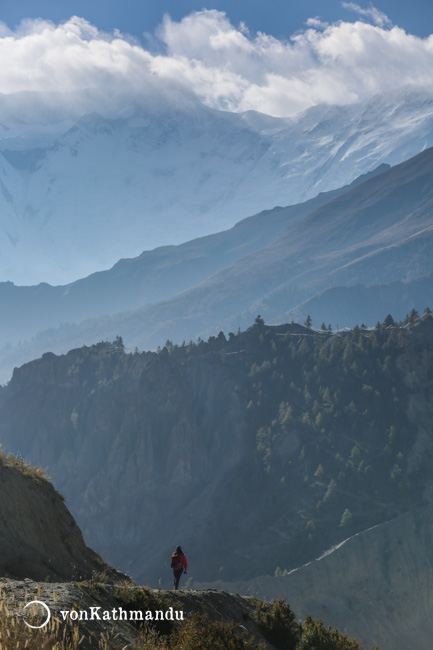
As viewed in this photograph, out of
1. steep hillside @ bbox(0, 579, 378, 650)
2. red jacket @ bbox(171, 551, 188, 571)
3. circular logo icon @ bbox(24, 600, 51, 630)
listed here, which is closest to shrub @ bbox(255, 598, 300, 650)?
steep hillside @ bbox(0, 579, 378, 650)

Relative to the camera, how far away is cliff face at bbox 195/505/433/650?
91.3 meters

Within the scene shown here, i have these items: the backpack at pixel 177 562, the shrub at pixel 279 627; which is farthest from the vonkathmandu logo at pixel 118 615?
the shrub at pixel 279 627

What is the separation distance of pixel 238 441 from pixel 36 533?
13646 cm

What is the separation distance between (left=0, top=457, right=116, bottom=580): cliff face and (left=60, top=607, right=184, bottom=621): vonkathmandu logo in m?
4.11

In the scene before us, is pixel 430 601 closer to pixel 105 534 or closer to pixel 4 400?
pixel 105 534

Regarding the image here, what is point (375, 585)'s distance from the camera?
104 m

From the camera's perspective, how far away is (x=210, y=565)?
409ft

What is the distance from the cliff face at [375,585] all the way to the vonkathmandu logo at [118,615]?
78.4 meters

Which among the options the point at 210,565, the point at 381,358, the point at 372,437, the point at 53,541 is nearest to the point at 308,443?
the point at 372,437

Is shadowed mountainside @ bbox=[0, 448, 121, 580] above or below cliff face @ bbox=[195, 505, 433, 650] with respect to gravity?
above

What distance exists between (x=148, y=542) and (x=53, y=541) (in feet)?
413

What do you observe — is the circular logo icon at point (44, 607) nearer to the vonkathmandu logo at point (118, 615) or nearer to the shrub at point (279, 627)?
the vonkathmandu logo at point (118, 615)

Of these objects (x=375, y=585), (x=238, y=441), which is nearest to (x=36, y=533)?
(x=375, y=585)

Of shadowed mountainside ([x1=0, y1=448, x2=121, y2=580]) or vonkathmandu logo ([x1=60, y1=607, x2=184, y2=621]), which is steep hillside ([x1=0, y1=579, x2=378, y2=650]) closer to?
vonkathmandu logo ([x1=60, y1=607, x2=184, y2=621])
